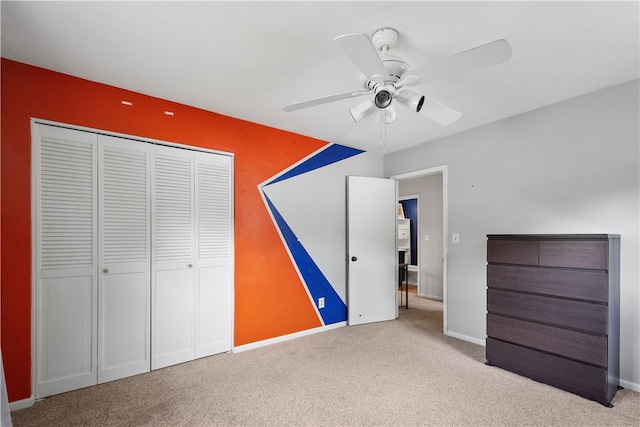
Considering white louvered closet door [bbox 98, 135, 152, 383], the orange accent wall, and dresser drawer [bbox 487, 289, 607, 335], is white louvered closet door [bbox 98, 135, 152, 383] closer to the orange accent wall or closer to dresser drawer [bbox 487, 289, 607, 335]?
the orange accent wall

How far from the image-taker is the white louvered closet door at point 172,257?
2766mm

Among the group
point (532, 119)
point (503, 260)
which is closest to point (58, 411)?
point (503, 260)

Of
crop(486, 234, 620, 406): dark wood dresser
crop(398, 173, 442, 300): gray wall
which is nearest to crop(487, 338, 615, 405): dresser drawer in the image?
crop(486, 234, 620, 406): dark wood dresser

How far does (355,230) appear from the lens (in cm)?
418

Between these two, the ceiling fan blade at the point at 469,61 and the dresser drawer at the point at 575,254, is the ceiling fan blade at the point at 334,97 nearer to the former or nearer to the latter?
the ceiling fan blade at the point at 469,61

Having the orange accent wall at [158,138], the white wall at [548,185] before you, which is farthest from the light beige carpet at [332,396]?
the white wall at [548,185]

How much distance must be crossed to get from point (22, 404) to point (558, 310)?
4.00 m

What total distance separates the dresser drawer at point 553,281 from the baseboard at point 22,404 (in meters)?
3.73

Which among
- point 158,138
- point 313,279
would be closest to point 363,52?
point 158,138

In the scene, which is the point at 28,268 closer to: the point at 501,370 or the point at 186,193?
the point at 186,193

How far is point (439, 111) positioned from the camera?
2041 mm

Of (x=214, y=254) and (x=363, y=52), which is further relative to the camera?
(x=214, y=254)

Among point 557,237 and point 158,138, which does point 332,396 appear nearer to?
point 557,237

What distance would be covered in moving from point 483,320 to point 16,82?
15.1ft
